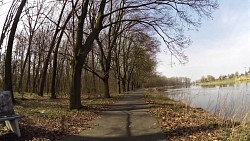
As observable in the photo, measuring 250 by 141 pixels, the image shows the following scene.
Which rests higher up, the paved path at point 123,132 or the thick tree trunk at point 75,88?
the thick tree trunk at point 75,88

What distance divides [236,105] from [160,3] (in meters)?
9.17

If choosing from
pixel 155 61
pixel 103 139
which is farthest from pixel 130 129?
pixel 155 61

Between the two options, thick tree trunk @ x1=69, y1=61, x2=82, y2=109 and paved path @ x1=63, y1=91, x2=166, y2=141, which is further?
thick tree trunk @ x1=69, y1=61, x2=82, y2=109

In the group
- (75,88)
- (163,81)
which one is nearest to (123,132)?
(75,88)

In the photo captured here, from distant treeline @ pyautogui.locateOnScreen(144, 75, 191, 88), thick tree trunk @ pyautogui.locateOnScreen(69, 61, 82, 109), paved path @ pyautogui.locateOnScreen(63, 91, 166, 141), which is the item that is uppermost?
distant treeline @ pyautogui.locateOnScreen(144, 75, 191, 88)

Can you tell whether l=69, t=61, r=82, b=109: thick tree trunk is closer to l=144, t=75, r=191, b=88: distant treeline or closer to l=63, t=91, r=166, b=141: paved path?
l=63, t=91, r=166, b=141: paved path

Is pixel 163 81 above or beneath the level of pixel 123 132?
above

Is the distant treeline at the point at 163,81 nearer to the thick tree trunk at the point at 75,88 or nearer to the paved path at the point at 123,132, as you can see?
the thick tree trunk at the point at 75,88

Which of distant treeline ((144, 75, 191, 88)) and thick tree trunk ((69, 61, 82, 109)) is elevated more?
distant treeline ((144, 75, 191, 88))

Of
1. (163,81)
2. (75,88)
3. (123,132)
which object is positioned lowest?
(123,132)

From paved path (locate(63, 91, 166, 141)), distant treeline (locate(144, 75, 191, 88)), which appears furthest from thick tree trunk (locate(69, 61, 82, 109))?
distant treeline (locate(144, 75, 191, 88))

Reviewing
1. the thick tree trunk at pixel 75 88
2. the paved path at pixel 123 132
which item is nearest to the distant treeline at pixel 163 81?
the thick tree trunk at pixel 75 88

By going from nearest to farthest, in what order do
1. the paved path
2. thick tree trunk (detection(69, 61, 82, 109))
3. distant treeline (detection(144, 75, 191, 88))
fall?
the paved path → thick tree trunk (detection(69, 61, 82, 109)) → distant treeline (detection(144, 75, 191, 88))

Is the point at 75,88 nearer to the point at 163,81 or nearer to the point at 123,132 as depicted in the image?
the point at 123,132
